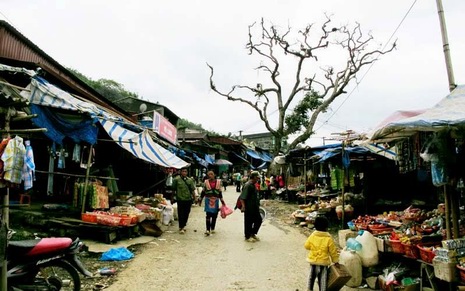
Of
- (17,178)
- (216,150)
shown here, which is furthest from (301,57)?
(17,178)

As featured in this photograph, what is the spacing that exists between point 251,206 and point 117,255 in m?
3.77

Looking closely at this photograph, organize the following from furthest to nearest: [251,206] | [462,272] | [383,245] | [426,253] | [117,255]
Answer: [251,206], [117,255], [383,245], [426,253], [462,272]

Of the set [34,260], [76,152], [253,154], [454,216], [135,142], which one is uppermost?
[253,154]

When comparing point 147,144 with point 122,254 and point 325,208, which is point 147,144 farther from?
point 325,208

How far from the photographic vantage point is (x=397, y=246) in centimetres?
604

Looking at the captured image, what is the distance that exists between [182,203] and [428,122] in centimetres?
774

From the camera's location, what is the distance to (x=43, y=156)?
1040 cm

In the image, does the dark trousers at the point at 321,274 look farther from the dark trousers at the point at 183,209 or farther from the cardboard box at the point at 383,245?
the dark trousers at the point at 183,209

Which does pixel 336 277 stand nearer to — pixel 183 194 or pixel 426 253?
pixel 426 253

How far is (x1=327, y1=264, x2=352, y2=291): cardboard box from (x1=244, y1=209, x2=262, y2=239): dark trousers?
4651 mm

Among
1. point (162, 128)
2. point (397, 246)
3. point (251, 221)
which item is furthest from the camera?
point (162, 128)

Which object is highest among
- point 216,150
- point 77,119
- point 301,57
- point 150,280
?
point 301,57

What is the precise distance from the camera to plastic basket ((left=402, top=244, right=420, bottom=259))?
5.55m

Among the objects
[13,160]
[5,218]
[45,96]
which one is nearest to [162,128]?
[45,96]
